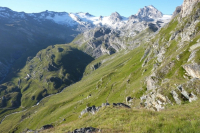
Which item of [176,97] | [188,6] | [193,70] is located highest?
[188,6]

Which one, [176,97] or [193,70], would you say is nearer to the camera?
[176,97]

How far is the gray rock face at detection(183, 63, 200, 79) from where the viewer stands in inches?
1597

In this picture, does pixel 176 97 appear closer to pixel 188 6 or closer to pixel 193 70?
pixel 193 70

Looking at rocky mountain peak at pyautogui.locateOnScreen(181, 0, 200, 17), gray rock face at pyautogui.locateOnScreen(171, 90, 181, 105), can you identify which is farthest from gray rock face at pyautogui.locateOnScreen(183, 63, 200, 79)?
rocky mountain peak at pyautogui.locateOnScreen(181, 0, 200, 17)

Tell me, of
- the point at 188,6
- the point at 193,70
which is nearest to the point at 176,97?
the point at 193,70

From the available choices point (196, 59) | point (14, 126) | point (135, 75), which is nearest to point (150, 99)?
point (196, 59)

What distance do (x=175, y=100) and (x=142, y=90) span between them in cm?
3929

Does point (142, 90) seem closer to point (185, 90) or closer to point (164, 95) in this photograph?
point (164, 95)

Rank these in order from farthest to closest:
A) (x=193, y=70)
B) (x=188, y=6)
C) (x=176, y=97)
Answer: (x=188, y=6) → (x=193, y=70) → (x=176, y=97)

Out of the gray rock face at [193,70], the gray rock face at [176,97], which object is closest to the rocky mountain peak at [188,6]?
the gray rock face at [193,70]

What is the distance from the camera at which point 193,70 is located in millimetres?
42406

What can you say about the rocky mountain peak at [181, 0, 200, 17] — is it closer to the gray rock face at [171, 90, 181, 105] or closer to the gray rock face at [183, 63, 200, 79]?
the gray rock face at [183, 63, 200, 79]

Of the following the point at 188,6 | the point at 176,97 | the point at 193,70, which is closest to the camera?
the point at 176,97

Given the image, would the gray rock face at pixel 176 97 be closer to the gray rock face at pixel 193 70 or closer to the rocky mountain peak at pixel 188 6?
the gray rock face at pixel 193 70
